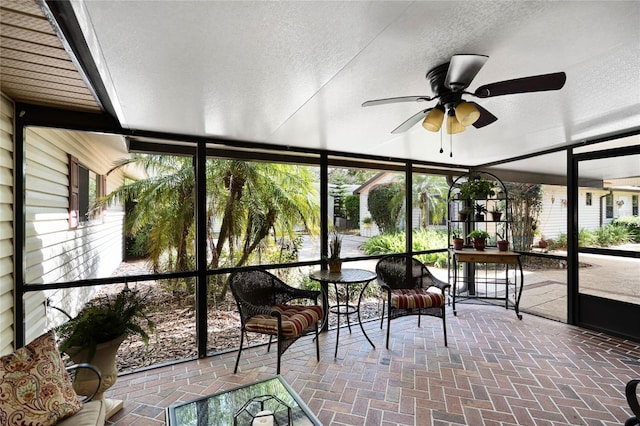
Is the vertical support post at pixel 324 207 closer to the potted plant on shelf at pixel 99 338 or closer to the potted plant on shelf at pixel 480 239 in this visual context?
the potted plant on shelf at pixel 99 338

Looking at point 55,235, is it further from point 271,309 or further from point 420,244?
point 420,244

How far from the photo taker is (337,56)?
1681 millimetres

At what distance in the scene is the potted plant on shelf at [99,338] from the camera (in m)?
2.17

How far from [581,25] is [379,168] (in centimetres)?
332

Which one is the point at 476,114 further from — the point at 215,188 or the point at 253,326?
the point at 215,188

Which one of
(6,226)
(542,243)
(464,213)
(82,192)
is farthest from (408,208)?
(6,226)

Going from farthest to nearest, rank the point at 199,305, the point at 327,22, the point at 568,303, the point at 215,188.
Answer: the point at 215,188, the point at 568,303, the point at 199,305, the point at 327,22

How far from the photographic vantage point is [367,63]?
1.79 meters

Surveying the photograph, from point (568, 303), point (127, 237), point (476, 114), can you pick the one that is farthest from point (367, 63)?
point (568, 303)

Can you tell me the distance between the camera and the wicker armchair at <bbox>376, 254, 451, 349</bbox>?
3.43 m

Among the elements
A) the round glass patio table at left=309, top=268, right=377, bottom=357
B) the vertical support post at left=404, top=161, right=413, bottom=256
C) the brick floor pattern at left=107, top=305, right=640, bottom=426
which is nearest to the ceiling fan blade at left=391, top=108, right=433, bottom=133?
the round glass patio table at left=309, top=268, right=377, bottom=357

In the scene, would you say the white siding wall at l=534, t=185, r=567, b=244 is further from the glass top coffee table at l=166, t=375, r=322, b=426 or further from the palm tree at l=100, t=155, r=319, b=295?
the glass top coffee table at l=166, t=375, r=322, b=426

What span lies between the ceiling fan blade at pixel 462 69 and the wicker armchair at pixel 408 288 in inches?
91.3

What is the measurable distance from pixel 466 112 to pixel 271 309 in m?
2.35
